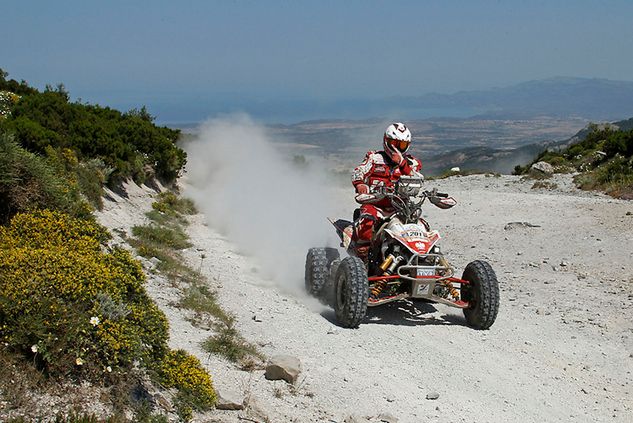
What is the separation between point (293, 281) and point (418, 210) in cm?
327

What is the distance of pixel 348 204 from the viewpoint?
78.1 ft

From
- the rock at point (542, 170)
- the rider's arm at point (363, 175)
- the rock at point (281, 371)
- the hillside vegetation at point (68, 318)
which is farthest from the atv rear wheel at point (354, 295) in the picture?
the rock at point (542, 170)

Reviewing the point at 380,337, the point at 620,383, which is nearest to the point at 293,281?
the point at 380,337

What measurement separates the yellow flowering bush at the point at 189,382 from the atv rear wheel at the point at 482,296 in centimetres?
483

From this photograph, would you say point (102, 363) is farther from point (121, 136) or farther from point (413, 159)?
point (121, 136)

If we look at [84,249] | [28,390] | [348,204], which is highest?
[84,249]

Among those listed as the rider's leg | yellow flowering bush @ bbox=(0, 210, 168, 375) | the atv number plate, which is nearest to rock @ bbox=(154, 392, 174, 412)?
yellow flowering bush @ bbox=(0, 210, 168, 375)

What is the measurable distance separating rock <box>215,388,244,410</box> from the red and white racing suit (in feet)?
16.6

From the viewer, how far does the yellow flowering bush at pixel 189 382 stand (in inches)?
221

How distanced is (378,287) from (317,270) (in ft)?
5.28

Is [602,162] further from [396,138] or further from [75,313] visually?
[75,313]

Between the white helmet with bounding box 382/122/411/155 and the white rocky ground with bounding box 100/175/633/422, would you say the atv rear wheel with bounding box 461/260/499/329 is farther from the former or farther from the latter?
the white helmet with bounding box 382/122/411/155

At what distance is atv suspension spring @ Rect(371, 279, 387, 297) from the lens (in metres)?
9.57

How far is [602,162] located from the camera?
30.8 meters
